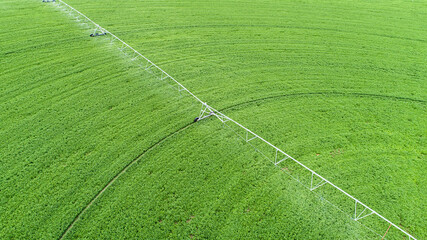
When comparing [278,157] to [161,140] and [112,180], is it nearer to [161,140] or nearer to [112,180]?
[161,140]

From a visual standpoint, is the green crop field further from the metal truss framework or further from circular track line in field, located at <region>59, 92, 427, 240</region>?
the metal truss framework

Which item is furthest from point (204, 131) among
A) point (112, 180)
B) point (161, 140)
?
point (112, 180)

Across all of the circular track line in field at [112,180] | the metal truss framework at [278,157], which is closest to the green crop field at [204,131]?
the circular track line in field at [112,180]

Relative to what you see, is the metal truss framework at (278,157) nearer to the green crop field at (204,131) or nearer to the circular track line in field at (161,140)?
the green crop field at (204,131)

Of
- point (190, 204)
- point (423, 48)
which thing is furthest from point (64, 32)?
point (423, 48)

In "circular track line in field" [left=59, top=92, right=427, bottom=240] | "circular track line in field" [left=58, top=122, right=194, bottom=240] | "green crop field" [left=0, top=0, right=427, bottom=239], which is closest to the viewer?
"circular track line in field" [left=58, top=122, right=194, bottom=240]

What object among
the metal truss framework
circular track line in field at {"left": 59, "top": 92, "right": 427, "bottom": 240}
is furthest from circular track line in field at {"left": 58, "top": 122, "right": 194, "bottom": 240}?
the metal truss framework

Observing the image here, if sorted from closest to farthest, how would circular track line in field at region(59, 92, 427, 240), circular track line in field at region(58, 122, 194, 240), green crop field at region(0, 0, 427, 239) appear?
circular track line in field at region(58, 122, 194, 240) < circular track line in field at region(59, 92, 427, 240) < green crop field at region(0, 0, 427, 239)

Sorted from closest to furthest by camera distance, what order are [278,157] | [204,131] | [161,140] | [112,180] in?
[112,180] < [278,157] < [161,140] < [204,131]
